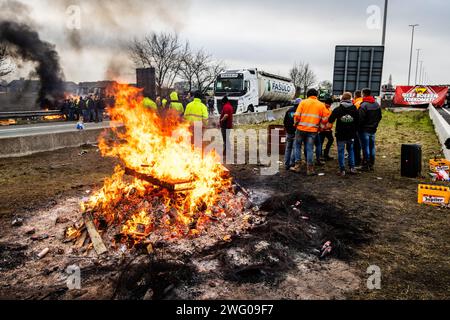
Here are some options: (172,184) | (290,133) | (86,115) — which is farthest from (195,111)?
(86,115)

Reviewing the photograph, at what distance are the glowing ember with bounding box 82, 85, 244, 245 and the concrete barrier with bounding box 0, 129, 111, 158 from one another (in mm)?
5510

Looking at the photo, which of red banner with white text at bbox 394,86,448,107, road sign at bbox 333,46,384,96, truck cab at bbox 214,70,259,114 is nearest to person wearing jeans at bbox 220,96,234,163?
road sign at bbox 333,46,384,96

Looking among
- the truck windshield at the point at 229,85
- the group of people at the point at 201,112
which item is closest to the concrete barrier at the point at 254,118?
the truck windshield at the point at 229,85

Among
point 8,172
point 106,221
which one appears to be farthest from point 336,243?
point 8,172

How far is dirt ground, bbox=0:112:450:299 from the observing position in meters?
3.66

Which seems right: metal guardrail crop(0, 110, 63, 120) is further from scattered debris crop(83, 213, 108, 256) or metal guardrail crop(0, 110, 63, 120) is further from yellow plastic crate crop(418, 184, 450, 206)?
yellow plastic crate crop(418, 184, 450, 206)

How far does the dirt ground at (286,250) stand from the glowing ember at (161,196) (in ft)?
1.97

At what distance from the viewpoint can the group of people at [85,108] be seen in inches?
894

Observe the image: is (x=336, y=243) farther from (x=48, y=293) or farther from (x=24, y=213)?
(x=24, y=213)

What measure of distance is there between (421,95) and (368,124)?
2666cm

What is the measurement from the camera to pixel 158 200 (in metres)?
5.60

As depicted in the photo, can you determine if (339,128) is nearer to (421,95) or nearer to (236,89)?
(236,89)
